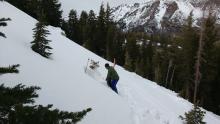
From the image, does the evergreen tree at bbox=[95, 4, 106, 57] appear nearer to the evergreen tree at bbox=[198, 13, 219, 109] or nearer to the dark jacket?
the evergreen tree at bbox=[198, 13, 219, 109]

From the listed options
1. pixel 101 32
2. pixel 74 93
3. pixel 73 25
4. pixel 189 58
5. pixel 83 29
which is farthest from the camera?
pixel 73 25

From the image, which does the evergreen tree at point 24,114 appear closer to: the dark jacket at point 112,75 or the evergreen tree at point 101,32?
the dark jacket at point 112,75

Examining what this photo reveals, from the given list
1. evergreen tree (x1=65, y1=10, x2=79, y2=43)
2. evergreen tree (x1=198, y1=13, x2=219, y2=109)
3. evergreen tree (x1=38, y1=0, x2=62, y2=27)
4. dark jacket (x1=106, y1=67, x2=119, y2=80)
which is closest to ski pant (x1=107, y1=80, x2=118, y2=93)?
dark jacket (x1=106, y1=67, x2=119, y2=80)

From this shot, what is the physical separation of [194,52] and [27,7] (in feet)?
67.4

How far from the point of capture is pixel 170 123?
16.8 metres

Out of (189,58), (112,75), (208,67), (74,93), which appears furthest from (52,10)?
(74,93)

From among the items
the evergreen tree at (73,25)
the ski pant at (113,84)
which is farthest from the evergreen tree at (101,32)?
the ski pant at (113,84)

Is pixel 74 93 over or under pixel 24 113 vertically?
under

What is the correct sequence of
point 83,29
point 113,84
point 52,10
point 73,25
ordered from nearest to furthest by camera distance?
point 113,84
point 52,10
point 83,29
point 73,25

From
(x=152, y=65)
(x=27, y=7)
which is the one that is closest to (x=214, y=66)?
(x=27, y=7)

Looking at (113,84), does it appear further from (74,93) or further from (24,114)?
(24,114)

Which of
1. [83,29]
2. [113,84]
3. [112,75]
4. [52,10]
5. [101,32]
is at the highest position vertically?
[52,10]

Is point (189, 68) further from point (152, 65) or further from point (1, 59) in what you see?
point (152, 65)

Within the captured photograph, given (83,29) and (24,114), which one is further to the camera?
(83,29)
